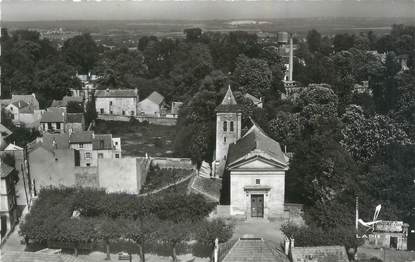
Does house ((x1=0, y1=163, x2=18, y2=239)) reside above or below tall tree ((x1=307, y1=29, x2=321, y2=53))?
below

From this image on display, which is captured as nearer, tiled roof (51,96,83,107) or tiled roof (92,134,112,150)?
tiled roof (92,134,112,150)

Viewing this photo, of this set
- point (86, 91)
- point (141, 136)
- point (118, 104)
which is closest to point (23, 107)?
point (118, 104)

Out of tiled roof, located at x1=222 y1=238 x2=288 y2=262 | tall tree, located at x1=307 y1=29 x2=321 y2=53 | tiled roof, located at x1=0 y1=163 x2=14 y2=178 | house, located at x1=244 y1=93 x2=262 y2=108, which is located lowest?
tiled roof, located at x1=222 y1=238 x2=288 y2=262

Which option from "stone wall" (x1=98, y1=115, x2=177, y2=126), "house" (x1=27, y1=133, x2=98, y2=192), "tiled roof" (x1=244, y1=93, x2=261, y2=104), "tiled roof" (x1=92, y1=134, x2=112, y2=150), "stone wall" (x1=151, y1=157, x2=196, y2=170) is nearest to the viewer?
"house" (x1=27, y1=133, x2=98, y2=192)

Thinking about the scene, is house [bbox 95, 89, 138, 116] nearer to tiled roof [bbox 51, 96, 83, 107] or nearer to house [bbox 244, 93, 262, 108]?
tiled roof [bbox 51, 96, 83, 107]

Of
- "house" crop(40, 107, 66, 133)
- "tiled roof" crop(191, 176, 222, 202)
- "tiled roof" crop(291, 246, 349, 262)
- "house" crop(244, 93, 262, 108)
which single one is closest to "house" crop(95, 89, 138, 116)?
"house" crop(40, 107, 66, 133)

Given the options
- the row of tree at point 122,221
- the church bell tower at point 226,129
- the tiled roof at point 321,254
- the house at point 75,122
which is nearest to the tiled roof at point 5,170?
the row of tree at point 122,221

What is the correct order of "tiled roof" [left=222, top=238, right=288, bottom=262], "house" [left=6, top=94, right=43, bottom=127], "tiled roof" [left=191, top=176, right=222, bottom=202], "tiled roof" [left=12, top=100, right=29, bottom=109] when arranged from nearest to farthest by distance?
1. "tiled roof" [left=222, top=238, right=288, bottom=262]
2. "tiled roof" [left=191, top=176, right=222, bottom=202]
3. "house" [left=6, top=94, right=43, bottom=127]
4. "tiled roof" [left=12, top=100, right=29, bottom=109]
